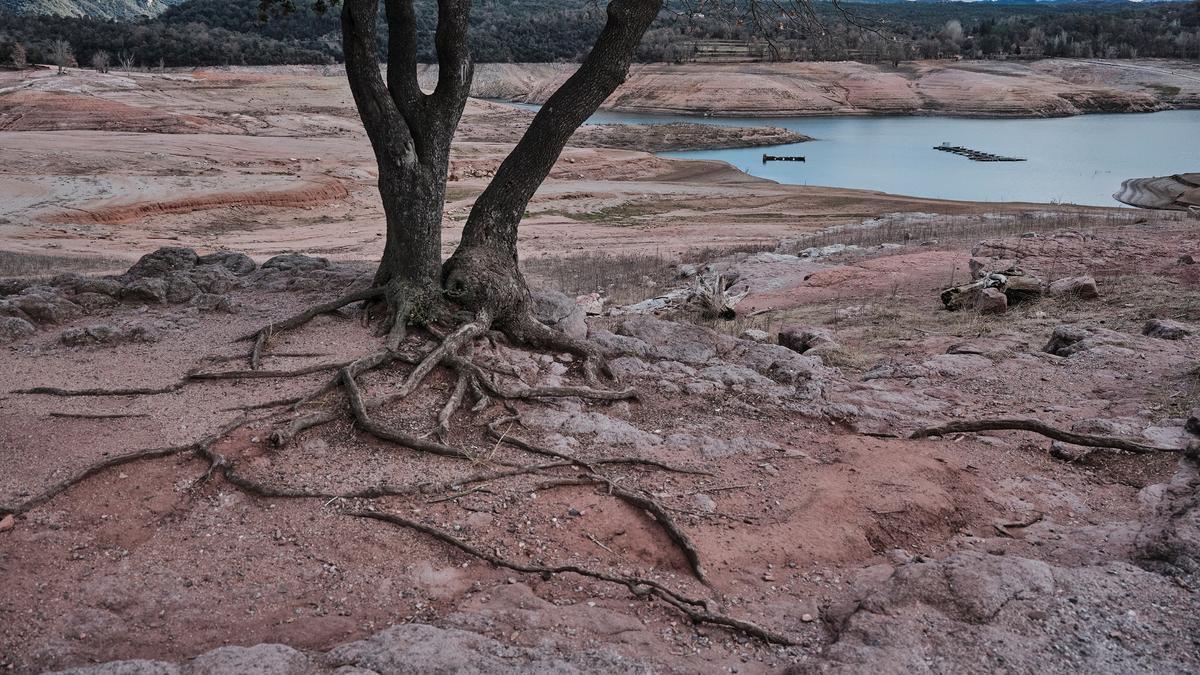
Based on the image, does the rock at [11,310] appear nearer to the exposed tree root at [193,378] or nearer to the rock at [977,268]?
the exposed tree root at [193,378]

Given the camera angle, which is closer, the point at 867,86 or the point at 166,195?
the point at 166,195

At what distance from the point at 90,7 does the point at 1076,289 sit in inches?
4463

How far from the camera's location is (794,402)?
6516mm

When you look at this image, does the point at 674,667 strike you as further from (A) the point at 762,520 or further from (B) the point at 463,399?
(B) the point at 463,399

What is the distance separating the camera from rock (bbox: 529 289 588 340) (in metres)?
7.27

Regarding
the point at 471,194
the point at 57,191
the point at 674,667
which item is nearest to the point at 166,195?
the point at 57,191

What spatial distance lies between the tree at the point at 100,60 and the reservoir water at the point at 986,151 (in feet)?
115

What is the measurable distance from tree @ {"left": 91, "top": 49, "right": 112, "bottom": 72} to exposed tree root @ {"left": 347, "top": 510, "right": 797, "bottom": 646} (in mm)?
60312

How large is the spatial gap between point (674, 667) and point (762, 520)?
1.58 metres

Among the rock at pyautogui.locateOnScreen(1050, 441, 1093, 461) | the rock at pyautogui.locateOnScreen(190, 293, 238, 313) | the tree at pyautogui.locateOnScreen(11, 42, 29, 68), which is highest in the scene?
the tree at pyautogui.locateOnScreen(11, 42, 29, 68)

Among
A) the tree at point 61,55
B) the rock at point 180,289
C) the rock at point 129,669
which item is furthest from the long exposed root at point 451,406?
the tree at point 61,55

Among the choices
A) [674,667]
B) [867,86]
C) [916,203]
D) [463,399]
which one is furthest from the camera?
[867,86]

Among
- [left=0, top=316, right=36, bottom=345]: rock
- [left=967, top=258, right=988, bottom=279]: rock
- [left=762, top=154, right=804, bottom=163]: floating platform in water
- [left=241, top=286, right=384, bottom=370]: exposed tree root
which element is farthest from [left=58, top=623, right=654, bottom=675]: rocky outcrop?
[left=762, top=154, right=804, bottom=163]: floating platform in water

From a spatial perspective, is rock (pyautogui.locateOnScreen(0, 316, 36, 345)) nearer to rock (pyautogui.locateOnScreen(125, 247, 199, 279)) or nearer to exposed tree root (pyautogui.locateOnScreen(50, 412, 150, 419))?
exposed tree root (pyautogui.locateOnScreen(50, 412, 150, 419))
